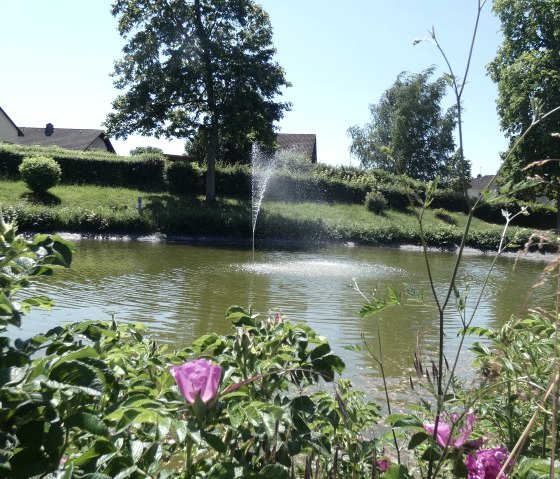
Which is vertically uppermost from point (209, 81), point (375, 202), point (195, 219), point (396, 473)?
point (209, 81)

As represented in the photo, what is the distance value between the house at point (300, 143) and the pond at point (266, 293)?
24037 mm

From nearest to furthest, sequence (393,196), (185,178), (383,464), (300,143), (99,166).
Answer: (383,464), (99,166), (185,178), (393,196), (300,143)

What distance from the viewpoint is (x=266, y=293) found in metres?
9.86

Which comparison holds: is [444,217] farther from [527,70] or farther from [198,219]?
[198,219]

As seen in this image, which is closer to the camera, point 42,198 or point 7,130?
point 42,198

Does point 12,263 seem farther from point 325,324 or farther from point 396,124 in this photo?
A: point 396,124

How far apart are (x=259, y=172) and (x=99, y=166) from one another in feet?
24.1

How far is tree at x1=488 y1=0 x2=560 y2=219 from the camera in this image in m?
24.3

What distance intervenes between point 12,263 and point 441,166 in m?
47.7

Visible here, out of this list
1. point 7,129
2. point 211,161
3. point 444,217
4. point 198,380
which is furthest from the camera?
point 7,129

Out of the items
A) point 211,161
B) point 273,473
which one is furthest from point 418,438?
point 211,161

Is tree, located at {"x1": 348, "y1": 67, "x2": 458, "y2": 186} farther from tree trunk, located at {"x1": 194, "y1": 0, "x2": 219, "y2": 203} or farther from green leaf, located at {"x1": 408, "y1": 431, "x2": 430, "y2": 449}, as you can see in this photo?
green leaf, located at {"x1": 408, "y1": 431, "x2": 430, "y2": 449}

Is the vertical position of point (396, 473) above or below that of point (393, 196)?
below

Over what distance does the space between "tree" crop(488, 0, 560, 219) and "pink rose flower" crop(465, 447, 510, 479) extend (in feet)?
79.3
